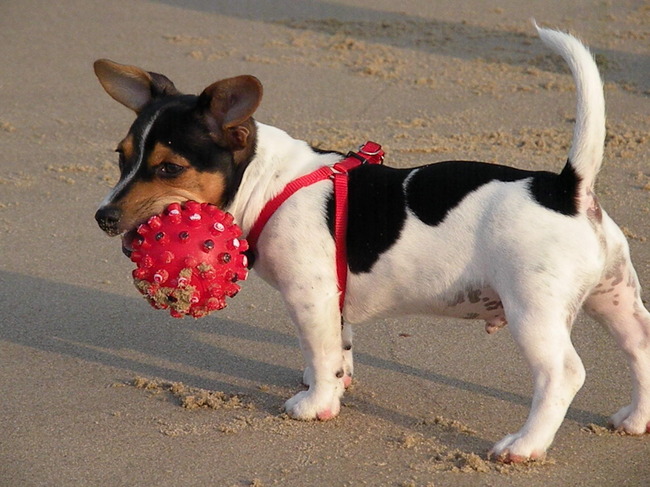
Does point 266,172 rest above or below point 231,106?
below

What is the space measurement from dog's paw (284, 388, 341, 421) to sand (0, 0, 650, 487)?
0.19 ft

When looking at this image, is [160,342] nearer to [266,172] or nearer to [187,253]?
[187,253]

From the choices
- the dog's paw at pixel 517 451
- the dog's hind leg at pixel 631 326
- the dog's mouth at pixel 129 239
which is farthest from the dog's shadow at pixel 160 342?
the dog's mouth at pixel 129 239

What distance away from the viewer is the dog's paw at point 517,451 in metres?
3.78

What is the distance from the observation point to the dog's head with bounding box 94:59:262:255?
3.98 meters

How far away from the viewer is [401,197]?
4023mm

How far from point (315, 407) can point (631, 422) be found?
1.36 meters

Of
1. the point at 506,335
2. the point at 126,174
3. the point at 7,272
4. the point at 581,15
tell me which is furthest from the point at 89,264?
the point at 581,15

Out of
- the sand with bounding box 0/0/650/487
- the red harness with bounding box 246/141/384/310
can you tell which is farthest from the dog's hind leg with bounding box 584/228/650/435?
the red harness with bounding box 246/141/384/310

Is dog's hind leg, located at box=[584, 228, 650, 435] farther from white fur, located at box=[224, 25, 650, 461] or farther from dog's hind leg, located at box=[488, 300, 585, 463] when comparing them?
dog's hind leg, located at box=[488, 300, 585, 463]

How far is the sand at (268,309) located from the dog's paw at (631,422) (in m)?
0.07

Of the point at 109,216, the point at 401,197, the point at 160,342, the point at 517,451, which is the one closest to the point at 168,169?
the point at 109,216

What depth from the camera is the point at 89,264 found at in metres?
5.80

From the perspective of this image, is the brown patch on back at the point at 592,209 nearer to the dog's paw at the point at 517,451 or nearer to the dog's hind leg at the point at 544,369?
the dog's hind leg at the point at 544,369
